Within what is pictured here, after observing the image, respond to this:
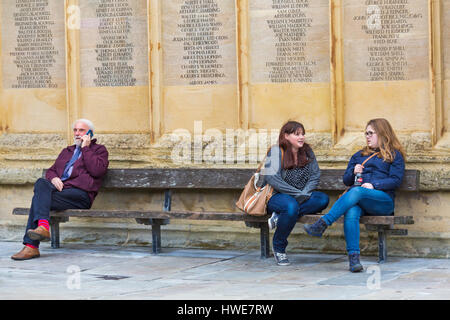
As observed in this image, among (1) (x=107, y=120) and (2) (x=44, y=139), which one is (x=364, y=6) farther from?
(2) (x=44, y=139)

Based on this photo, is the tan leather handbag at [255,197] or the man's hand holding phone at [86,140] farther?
the man's hand holding phone at [86,140]

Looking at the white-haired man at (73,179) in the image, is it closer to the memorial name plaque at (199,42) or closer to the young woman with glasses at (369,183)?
the memorial name plaque at (199,42)

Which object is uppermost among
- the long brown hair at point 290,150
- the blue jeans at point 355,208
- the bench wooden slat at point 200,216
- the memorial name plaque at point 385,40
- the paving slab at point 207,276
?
the memorial name plaque at point 385,40

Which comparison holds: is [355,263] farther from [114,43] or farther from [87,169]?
[114,43]

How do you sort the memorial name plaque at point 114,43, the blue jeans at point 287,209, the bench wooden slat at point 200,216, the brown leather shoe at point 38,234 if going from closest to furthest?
the bench wooden slat at point 200,216 < the blue jeans at point 287,209 < the brown leather shoe at point 38,234 < the memorial name plaque at point 114,43

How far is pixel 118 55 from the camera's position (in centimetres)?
988

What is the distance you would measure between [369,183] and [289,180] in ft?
2.32

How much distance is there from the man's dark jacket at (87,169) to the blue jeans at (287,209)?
201 centimetres

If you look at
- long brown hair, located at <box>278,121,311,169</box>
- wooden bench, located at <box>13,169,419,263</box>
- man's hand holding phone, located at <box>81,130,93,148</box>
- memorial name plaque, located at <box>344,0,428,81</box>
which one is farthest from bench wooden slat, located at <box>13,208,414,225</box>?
memorial name plaque, located at <box>344,0,428,81</box>

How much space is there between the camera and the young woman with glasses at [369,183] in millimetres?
7523

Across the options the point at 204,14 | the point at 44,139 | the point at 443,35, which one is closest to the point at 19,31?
the point at 44,139

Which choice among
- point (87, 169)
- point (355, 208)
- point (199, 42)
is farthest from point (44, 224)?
point (355, 208)

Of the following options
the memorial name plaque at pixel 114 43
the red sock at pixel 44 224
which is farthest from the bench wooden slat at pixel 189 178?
the memorial name plaque at pixel 114 43

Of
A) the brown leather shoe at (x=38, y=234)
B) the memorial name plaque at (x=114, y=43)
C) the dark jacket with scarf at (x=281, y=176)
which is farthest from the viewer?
the memorial name plaque at (x=114, y=43)
